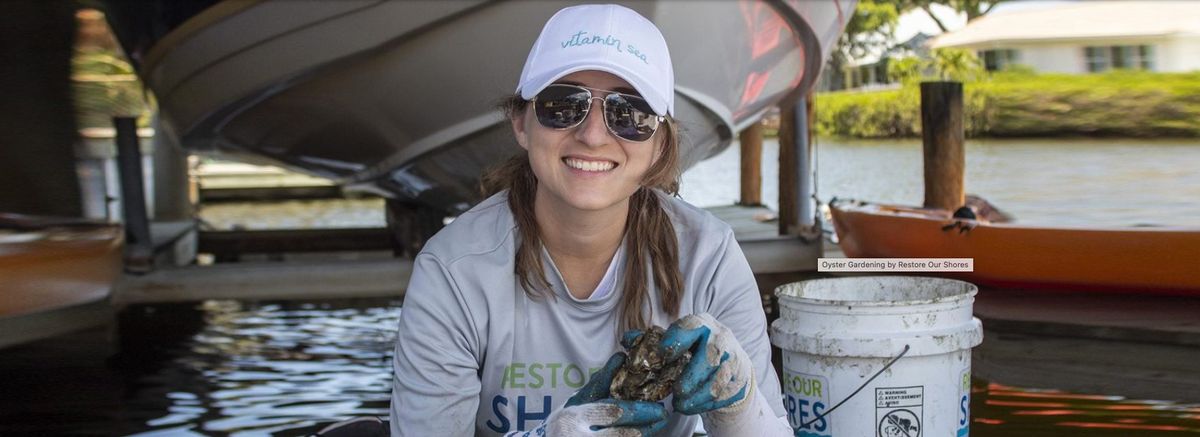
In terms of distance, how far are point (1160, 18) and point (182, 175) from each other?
1231 cm

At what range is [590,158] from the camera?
1.98 metres

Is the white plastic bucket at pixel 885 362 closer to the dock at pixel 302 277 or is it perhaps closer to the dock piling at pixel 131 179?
Result: the dock at pixel 302 277

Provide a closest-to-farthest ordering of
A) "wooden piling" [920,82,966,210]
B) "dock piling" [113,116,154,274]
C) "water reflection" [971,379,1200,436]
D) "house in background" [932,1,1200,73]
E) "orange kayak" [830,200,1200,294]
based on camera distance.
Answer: "water reflection" [971,379,1200,436]
"orange kayak" [830,200,1200,294]
"dock piling" [113,116,154,274]
"wooden piling" [920,82,966,210]
"house in background" [932,1,1200,73]

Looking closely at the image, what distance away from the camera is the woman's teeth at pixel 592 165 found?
1987 mm

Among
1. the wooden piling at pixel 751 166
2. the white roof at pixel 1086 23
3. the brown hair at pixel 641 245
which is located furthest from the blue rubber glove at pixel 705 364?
the white roof at pixel 1086 23

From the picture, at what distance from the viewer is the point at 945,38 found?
1658 cm

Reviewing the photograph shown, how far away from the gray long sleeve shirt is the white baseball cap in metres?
0.25

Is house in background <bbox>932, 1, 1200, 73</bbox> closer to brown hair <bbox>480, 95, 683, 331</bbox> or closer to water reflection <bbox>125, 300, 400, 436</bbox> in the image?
water reflection <bbox>125, 300, 400, 436</bbox>

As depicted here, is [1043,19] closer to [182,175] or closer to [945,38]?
[945,38]

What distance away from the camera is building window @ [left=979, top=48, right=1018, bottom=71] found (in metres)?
19.8

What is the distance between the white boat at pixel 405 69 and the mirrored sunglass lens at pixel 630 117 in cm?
238

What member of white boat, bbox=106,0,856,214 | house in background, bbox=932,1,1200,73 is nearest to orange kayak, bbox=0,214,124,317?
white boat, bbox=106,0,856,214

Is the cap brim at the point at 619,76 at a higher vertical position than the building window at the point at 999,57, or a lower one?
lower

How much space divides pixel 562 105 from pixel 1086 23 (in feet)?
67.8
